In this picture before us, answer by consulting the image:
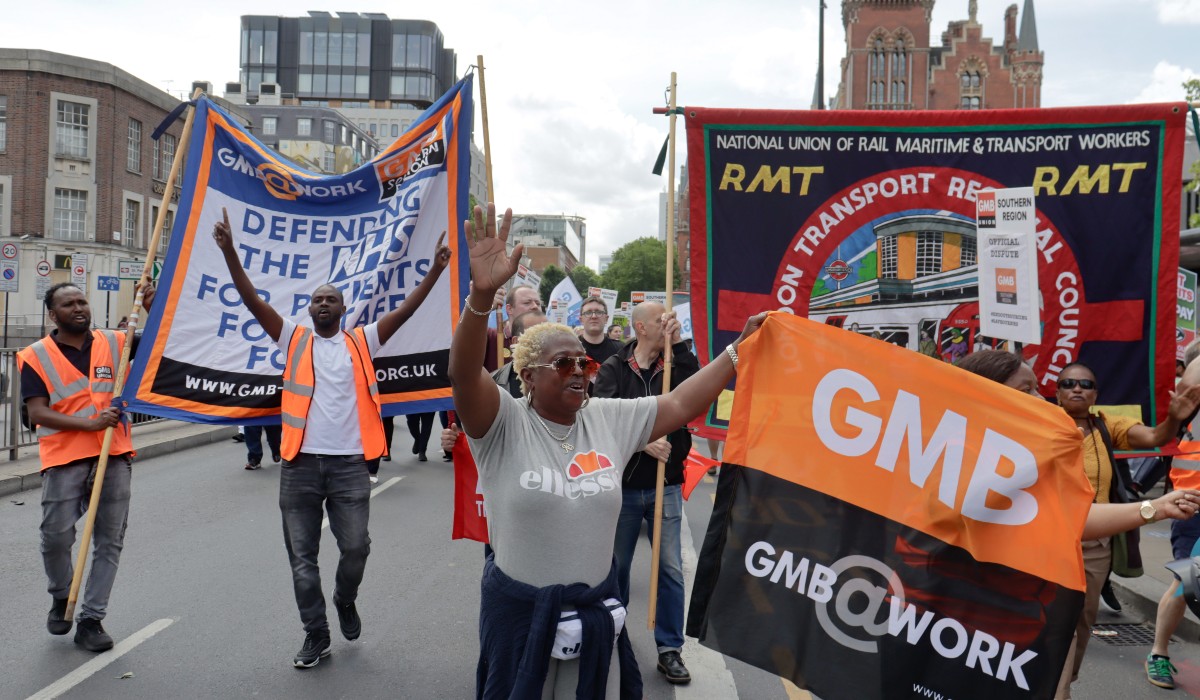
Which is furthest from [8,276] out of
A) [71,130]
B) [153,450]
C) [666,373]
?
[71,130]

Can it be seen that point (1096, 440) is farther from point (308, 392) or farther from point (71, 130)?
point (71, 130)

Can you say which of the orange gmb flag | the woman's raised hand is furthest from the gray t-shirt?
the orange gmb flag

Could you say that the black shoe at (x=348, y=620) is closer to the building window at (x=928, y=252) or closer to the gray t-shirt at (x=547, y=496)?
the gray t-shirt at (x=547, y=496)

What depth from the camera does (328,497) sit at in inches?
195

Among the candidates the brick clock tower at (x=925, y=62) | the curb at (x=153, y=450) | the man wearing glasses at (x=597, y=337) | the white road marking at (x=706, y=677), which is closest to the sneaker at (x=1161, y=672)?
the white road marking at (x=706, y=677)

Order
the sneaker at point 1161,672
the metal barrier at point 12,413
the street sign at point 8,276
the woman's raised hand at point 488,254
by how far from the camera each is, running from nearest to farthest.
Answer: the woman's raised hand at point 488,254 < the sneaker at point 1161,672 < the metal barrier at point 12,413 < the street sign at point 8,276

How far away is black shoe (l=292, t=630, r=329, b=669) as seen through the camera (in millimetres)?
4866

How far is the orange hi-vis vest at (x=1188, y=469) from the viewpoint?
5.00 metres

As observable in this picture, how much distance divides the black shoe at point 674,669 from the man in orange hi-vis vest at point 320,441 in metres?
1.63

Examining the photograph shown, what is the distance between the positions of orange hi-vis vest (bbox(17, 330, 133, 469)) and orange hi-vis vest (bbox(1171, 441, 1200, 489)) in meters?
5.61

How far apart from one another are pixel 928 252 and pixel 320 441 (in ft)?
10.4

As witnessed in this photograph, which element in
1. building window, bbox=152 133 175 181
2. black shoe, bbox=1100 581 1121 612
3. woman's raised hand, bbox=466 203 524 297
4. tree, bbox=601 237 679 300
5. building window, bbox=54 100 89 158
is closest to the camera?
woman's raised hand, bbox=466 203 524 297

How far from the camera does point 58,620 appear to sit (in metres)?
5.06

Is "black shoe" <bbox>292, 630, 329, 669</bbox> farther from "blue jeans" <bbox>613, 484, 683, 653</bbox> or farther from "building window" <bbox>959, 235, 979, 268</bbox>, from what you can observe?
"building window" <bbox>959, 235, 979, 268</bbox>
